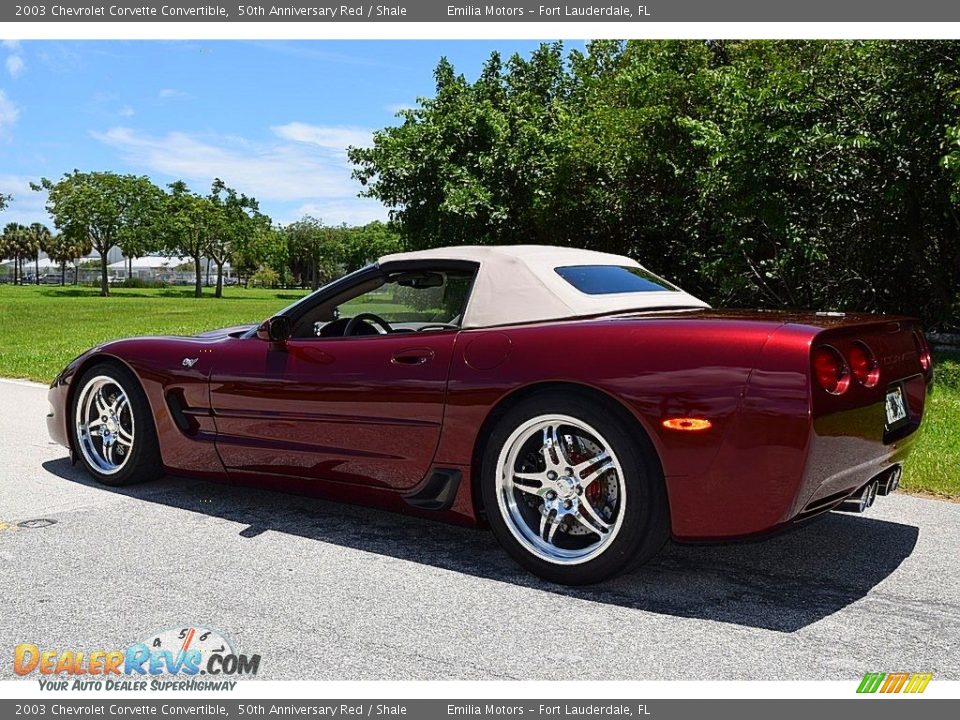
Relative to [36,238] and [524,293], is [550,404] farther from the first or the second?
[36,238]

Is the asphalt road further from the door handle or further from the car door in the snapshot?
the door handle

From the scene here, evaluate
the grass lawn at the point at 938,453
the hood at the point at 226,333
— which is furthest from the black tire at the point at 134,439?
the grass lawn at the point at 938,453

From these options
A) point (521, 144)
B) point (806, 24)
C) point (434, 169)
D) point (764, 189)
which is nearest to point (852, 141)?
point (764, 189)

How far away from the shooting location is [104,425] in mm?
5332

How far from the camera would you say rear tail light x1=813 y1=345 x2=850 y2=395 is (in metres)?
3.28

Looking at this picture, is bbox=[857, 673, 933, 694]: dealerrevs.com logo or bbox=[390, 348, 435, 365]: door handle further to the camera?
bbox=[390, 348, 435, 365]: door handle

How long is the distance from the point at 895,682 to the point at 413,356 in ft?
7.18

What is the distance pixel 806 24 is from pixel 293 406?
4.98m

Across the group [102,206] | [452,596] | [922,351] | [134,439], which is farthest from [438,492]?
[102,206]

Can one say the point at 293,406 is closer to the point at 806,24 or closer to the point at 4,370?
the point at 806,24

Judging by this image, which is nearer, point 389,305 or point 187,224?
point 389,305

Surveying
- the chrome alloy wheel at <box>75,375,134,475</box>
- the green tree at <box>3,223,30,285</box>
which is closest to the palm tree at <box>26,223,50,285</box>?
the green tree at <box>3,223,30,285</box>

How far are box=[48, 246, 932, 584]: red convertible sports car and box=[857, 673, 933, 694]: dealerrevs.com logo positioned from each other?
0.61 metres

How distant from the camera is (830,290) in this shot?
1593 centimetres
